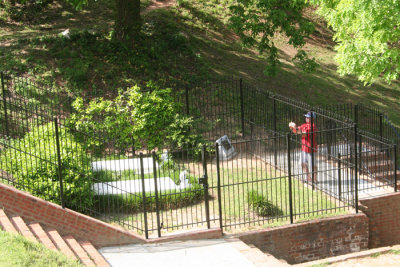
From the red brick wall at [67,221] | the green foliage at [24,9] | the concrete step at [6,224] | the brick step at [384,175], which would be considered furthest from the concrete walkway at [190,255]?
the green foliage at [24,9]

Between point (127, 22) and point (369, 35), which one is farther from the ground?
point (127, 22)

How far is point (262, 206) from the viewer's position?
12617mm

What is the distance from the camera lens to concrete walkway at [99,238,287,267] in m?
10.7

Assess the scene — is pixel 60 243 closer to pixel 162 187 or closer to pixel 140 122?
pixel 162 187

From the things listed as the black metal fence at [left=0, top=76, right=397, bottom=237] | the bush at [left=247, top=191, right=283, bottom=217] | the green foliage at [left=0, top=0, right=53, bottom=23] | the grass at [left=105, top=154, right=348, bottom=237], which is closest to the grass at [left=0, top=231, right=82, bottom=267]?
the black metal fence at [left=0, top=76, right=397, bottom=237]

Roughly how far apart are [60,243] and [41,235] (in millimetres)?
391

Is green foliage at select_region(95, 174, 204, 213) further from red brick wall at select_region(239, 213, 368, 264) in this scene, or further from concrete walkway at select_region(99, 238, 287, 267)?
red brick wall at select_region(239, 213, 368, 264)

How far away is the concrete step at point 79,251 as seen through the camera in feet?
33.5

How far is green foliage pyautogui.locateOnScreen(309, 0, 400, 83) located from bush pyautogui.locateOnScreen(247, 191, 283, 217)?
190 inches

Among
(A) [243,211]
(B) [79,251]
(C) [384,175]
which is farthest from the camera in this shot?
(C) [384,175]

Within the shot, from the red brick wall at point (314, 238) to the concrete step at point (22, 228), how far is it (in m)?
4.27

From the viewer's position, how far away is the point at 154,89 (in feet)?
57.4

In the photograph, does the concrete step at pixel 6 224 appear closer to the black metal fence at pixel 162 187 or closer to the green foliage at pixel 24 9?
the black metal fence at pixel 162 187

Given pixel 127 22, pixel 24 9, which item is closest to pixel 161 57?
pixel 127 22
